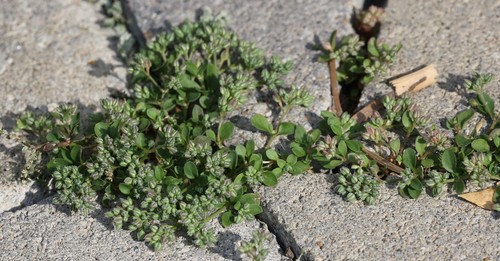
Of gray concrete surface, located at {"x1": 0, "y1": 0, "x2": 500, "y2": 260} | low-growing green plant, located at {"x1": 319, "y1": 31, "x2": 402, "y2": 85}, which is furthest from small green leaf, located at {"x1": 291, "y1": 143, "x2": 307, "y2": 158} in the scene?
low-growing green plant, located at {"x1": 319, "y1": 31, "x2": 402, "y2": 85}

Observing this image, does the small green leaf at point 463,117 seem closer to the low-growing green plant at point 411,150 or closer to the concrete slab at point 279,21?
the low-growing green plant at point 411,150

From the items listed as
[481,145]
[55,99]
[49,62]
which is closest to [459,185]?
[481,145]

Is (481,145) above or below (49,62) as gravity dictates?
below

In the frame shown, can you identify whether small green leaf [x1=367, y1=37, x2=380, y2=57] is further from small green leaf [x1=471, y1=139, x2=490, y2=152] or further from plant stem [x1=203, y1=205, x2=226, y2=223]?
plant stem [x1=203, y1=205, x2=226, y2=223]

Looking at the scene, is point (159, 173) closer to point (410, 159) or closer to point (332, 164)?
point (332, 164)

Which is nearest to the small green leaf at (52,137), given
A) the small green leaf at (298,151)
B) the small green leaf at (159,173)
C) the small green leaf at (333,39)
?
the small green leaf at (159,173)

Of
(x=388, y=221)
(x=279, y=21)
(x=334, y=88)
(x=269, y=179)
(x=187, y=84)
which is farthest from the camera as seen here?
(x=279, y=21)
